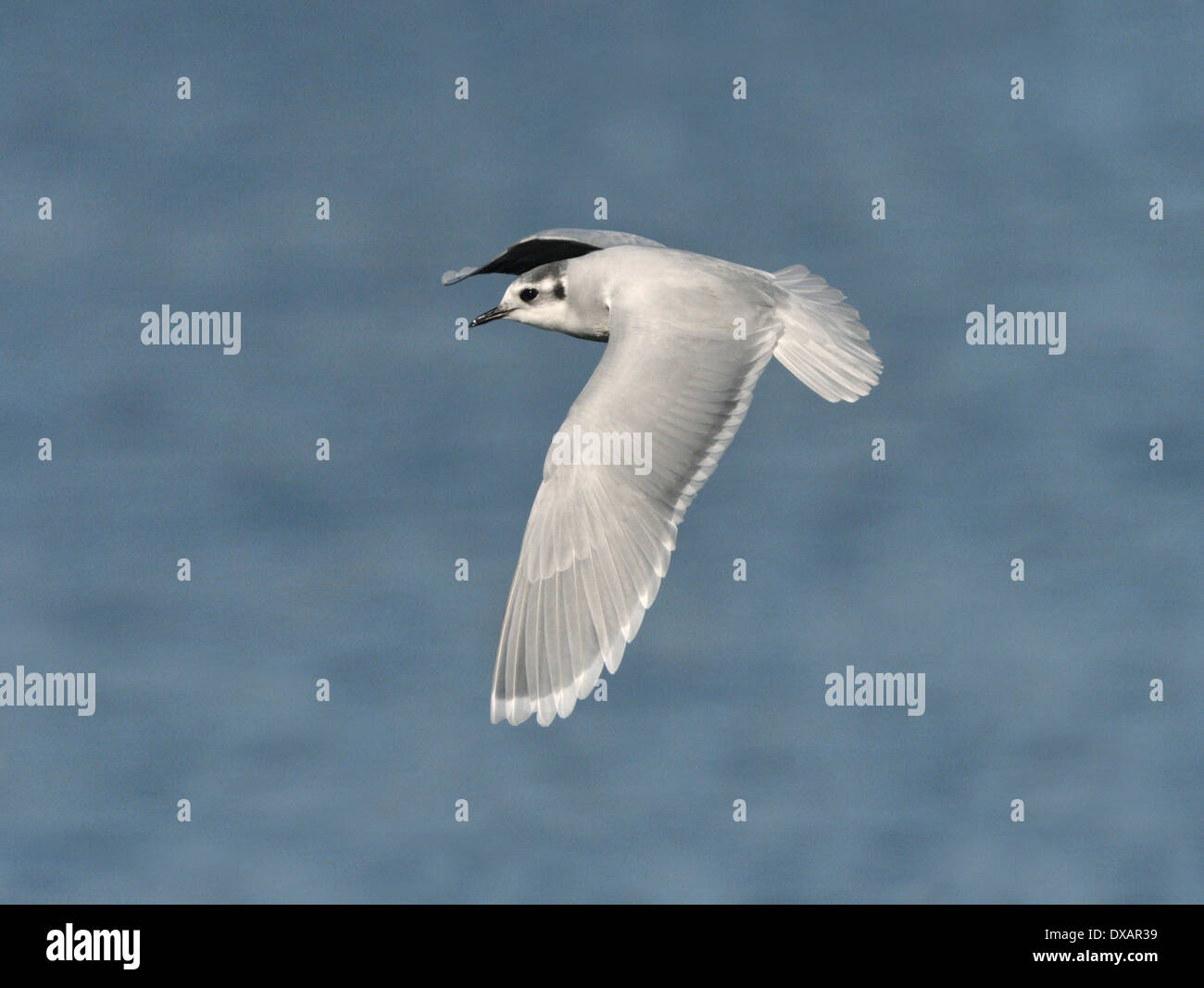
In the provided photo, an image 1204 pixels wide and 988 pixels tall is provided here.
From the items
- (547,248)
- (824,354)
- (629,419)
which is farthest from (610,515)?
(547,248)

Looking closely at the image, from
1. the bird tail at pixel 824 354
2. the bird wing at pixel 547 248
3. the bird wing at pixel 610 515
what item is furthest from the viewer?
the bird wing at pixel 547 248

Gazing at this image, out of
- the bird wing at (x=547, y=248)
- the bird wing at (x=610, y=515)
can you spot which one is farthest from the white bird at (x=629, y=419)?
the bird wing at (x=547, y=248)

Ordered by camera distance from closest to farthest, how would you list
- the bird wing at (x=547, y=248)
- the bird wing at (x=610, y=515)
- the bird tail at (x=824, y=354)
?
the bird wing at (x=610, y=515), the bird tail at (x=824, y=354), the bird wing at (x=547, y=248)

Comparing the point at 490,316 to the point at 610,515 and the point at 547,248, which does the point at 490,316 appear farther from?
the point at 610,515

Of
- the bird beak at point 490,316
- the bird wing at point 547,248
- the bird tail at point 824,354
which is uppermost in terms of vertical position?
the bird wing at point 547,248

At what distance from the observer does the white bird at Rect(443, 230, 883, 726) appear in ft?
23.0

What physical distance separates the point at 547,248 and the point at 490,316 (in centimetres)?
52

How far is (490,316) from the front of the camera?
855 centimetres

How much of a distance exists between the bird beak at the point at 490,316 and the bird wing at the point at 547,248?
344 mm

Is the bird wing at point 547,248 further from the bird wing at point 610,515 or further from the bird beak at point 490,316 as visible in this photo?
the bird wing at point 610,515

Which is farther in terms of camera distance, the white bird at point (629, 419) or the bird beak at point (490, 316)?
the bird beak at point (490, 316)

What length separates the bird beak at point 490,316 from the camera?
28.0 feet

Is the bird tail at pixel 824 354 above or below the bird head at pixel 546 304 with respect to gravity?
below

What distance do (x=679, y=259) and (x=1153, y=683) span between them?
12.5 feet
